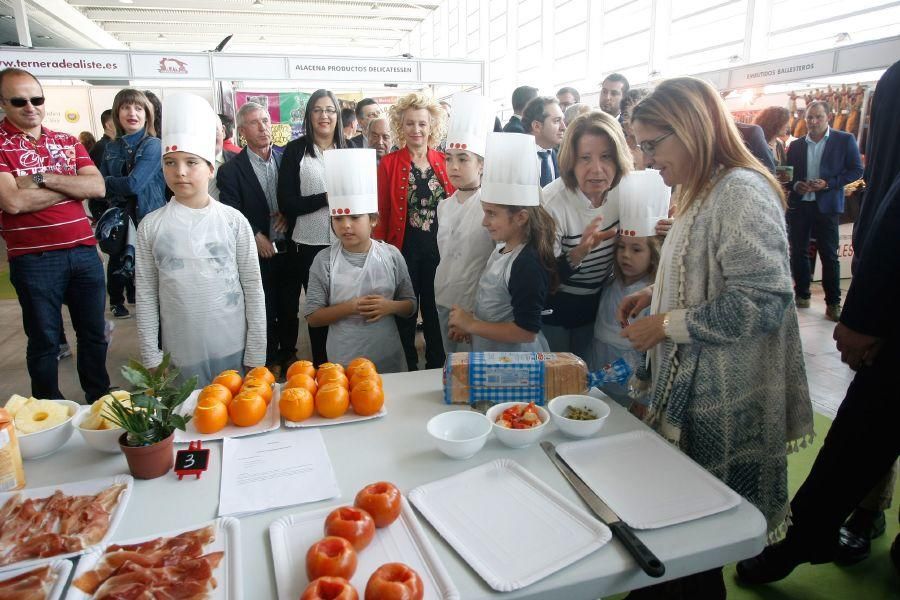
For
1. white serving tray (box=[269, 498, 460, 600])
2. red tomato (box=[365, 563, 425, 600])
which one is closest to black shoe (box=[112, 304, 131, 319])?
white serving tray (box=[269, 498, 460, 600])

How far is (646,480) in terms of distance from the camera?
1.00 metres

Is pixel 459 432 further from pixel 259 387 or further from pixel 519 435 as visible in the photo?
pixel 259 387

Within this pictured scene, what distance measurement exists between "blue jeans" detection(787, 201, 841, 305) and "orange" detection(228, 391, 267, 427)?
4.73 m

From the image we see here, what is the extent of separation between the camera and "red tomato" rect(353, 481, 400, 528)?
0.86 meters

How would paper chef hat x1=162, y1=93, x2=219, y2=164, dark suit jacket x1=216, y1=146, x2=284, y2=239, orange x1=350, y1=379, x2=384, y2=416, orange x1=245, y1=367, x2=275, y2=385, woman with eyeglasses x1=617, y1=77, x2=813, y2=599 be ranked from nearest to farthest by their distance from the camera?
woman with eyeglasses x1=617, y1=77, x2=813, y2=599 → orange x1=350, y1=379, x2=384, y2=416 → orange x1=245, y1=367, x2=275, y2=385 → paper chef hat x1=162, y1=93, x2=219, y2=164 → dark suit jacket x1=216, y1=146, x2=284, y2=239

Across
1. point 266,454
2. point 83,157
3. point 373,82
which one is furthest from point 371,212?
point 373,82

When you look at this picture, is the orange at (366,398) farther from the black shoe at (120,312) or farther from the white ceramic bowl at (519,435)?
the black shoe at (120,312)

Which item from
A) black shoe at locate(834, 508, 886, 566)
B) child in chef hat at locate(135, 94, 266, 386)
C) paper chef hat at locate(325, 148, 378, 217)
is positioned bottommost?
black shoe at locate(834, 508, 886, 566)

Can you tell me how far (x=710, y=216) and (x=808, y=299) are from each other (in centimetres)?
427

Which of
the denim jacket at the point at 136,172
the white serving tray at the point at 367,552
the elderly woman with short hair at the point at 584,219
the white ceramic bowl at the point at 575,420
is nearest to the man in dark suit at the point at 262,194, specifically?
the denim jacket at the point at 136,172

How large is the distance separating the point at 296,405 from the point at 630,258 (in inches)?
46.7

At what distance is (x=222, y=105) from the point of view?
4.66 m

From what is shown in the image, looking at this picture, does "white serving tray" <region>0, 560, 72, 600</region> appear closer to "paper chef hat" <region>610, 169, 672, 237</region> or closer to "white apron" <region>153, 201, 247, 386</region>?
"white apron" <region>153, 201, 247, 386</region>

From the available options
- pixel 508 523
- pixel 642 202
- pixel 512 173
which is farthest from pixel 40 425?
pixel 642 202
